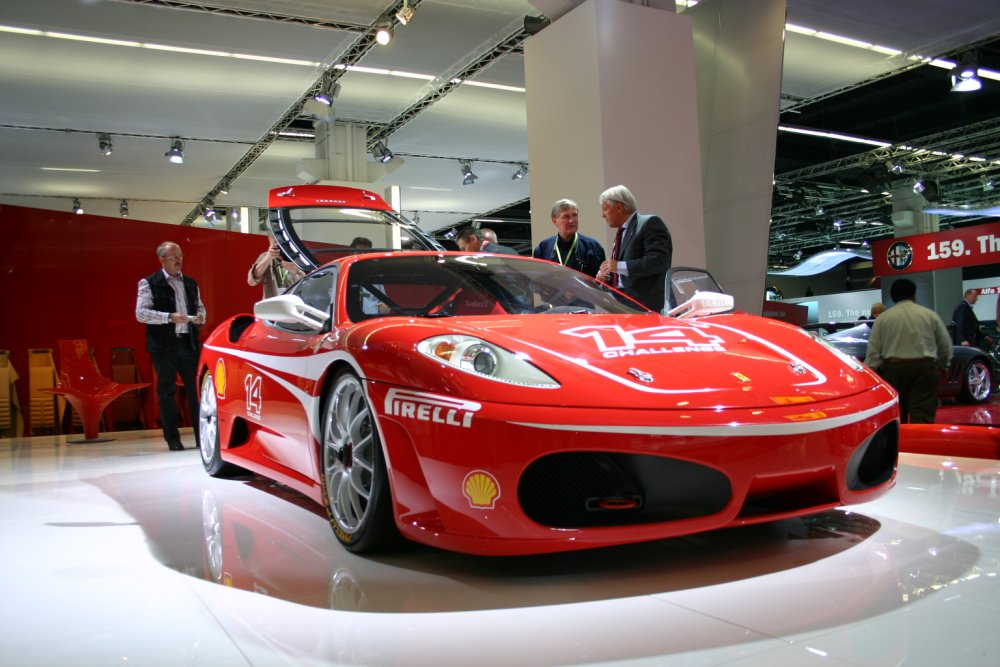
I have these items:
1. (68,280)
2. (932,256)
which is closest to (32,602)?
(932,256)

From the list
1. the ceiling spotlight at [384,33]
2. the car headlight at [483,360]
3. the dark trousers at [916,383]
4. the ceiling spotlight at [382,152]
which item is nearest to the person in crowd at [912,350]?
the dark trousers at [916,383]

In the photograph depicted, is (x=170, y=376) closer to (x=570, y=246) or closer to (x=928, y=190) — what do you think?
(x=570, y=246)

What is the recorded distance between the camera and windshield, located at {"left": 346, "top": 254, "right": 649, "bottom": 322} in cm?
322

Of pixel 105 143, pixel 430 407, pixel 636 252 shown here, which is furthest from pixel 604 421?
pixel 105 143

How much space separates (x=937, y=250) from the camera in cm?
619

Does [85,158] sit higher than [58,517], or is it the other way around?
[85,158]

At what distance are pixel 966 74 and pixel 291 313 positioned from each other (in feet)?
23.3

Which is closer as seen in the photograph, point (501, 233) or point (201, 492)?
point (201, 492)

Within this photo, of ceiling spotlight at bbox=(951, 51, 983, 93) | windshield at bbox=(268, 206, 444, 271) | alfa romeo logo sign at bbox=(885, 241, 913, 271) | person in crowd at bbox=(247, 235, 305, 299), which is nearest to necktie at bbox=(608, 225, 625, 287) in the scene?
windshield at bbox=(268, 206, 444, 271)

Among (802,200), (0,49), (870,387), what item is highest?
(0,49)

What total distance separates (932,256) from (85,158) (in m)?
14.4

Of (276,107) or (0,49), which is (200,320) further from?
(276,107)

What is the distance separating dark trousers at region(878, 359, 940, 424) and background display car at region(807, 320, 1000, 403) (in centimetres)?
35

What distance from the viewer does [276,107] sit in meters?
13.0
